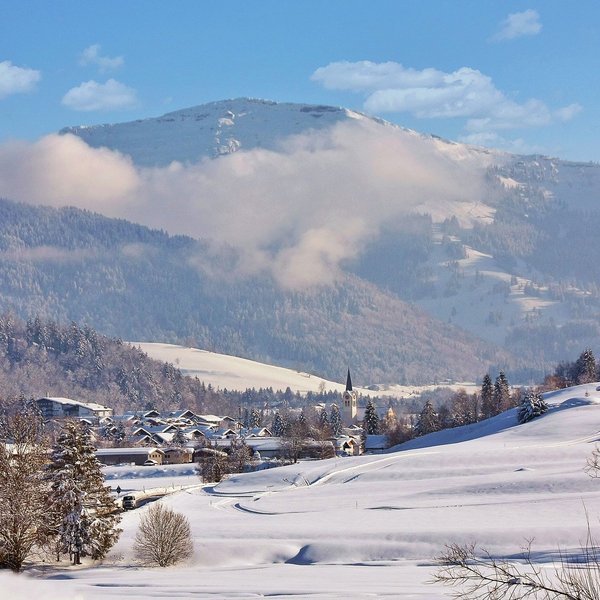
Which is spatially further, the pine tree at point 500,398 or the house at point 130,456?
the pine tree at point 500,398

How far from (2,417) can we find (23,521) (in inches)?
5750

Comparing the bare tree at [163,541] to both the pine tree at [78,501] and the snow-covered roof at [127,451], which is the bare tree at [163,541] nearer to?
the pine tree at [78,501]

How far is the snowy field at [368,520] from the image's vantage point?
46188 mm

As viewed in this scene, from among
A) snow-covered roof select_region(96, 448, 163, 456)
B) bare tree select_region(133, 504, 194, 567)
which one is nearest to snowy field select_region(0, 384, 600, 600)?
bare tree select_region(133, 504, 194, 567)

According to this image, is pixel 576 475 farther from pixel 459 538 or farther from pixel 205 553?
pixel 205 553

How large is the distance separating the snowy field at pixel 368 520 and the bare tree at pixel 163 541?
891 millimetres

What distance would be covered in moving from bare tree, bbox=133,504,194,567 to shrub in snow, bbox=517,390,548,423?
226 ft

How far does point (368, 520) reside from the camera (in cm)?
7181

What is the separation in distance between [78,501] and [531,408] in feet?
241

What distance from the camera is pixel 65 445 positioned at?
206ft

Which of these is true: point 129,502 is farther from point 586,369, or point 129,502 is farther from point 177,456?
point 586,369

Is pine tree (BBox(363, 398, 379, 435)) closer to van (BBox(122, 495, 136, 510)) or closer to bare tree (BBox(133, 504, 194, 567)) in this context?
van (BBox(122, 495, 136, 510))

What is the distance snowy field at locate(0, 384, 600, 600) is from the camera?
4619 cm

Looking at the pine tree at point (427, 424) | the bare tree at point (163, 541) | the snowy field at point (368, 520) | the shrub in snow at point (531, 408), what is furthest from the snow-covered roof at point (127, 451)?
the bare tree at point (163, 541)
